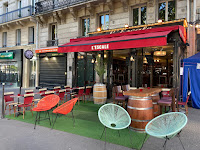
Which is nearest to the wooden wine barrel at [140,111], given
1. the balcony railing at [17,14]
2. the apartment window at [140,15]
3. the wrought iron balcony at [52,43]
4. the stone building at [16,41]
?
the apartment window at [140,15]

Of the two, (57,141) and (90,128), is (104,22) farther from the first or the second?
(57,141)

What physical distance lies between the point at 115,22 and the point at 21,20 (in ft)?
31.9

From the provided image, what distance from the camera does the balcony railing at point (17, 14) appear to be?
14728mm

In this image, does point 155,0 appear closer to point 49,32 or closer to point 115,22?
point 115,22

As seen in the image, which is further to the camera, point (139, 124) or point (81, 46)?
point (81, 46)

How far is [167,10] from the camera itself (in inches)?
364

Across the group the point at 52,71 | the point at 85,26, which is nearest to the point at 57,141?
the point at 85,26

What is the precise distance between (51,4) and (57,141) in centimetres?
1261

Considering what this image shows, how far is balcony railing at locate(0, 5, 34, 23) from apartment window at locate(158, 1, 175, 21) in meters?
11.3

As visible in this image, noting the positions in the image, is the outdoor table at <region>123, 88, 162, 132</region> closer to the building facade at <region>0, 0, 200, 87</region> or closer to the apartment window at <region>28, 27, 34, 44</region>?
the building facade at <region>0, 0, 200, 87</region>

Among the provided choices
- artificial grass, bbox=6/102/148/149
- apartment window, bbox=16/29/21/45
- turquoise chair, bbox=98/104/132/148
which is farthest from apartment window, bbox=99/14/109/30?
apartment window, bbox=16/29/21/45

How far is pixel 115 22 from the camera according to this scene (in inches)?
419

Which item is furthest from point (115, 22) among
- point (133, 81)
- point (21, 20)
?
point (21, 20)

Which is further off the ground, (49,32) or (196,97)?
(49,32)
